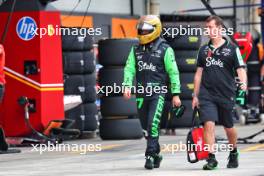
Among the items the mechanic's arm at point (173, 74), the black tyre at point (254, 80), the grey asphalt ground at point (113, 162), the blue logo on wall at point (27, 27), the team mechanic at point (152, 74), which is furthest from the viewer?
the black tyre at point (254, 80)

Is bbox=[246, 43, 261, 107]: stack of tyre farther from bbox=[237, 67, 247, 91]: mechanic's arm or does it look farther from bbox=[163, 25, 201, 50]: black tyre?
bbox=[237, 67, 247, 91]: mechanic's arm

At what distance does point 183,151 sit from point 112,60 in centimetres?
424

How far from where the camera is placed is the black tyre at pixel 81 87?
2058cm

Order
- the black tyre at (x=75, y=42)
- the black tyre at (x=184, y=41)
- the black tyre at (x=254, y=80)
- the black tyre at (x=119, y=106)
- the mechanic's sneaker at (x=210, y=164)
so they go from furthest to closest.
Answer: the black tyre at (x=254, y=80), the black tyre at (x=184, y=41), the black tyre at (x=75, y=42), the black tyre at (x=119, y=106), the mechanic's sneaker at (x=210, y=164)

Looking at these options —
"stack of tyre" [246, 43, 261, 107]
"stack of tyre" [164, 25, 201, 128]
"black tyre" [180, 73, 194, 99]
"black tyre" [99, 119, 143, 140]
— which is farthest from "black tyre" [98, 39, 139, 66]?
"stack of tyre" [246, 43, 261, 107]

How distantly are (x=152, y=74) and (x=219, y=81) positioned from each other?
894 mm

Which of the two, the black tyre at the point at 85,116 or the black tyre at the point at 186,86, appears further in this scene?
the black tyre at the point at 186,86

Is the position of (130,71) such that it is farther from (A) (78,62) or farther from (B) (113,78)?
(A) (78,62)

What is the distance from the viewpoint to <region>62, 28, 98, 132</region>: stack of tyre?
20.4 m

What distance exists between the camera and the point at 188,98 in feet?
72.2

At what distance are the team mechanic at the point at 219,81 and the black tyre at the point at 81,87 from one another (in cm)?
792

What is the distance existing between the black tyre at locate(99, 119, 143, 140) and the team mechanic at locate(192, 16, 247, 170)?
6.91m

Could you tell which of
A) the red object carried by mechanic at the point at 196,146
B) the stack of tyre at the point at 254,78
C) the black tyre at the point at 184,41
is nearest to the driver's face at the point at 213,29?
the red object carried by mechanic at the point at 196,146

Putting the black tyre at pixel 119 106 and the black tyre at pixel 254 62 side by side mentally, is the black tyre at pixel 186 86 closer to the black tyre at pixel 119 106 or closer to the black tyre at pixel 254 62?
the black tyre at pixel 119 106
